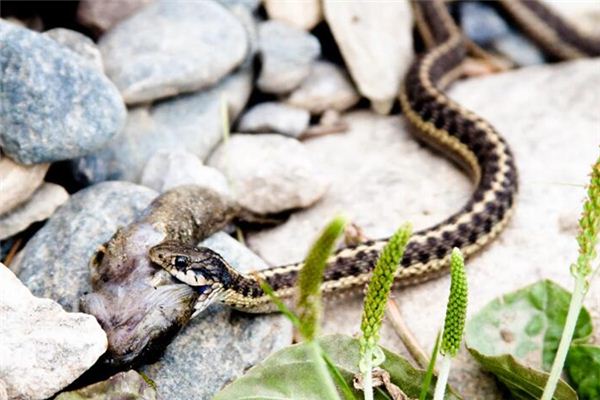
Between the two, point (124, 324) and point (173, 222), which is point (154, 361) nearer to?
point (124, 324)

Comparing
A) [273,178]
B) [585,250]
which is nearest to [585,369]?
[585,250]

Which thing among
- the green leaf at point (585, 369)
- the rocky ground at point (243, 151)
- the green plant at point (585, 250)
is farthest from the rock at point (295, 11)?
the green plant at point (585, 250)

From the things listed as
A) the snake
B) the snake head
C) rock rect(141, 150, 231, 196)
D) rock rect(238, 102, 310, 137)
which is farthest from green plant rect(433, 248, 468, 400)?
rock rect(238, 102, 310, 137)

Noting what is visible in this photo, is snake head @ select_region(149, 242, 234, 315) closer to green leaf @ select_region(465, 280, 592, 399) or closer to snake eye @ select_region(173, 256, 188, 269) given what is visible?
snake eye @ select_region(173, 256, 188, 269)

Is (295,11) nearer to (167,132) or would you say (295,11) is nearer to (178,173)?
(167,132)

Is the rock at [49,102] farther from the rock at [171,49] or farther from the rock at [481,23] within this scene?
the rock at [481,23]

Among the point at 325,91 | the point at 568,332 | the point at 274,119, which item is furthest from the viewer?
the point at 325,91
